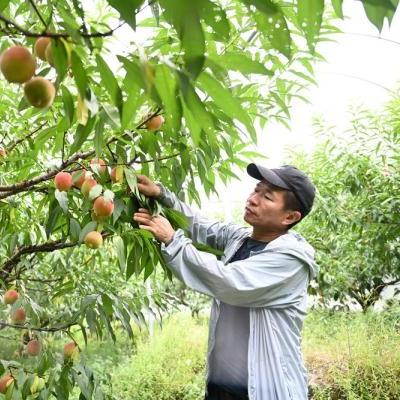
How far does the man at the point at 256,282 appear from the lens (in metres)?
1.33

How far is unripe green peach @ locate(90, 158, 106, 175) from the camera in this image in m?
1.09

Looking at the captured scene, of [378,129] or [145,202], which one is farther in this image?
[378,129]

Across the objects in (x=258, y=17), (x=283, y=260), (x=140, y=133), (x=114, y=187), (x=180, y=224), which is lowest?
(x=283, y=260)

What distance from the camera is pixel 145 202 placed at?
1.28 m

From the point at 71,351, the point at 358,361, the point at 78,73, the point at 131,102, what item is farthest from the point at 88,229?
the point at 358,361

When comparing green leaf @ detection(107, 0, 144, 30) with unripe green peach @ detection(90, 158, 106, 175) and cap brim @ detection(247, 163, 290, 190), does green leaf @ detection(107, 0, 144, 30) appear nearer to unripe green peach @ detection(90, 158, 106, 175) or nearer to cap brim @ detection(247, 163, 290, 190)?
unripe green peach @ detection(90, 158, 106, 175)

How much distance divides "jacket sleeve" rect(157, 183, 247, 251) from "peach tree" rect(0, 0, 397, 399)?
0.77 ft

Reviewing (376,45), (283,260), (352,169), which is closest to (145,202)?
(283,260)

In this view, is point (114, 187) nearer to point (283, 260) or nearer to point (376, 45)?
point (283, 260)

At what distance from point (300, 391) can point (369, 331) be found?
3.14 m

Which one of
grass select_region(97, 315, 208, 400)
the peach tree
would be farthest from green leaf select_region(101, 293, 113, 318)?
grass select_region(97, 315, 208, 400)

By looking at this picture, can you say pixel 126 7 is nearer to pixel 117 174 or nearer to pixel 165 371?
pixel 117 174

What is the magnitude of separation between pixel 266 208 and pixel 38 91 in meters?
1.09

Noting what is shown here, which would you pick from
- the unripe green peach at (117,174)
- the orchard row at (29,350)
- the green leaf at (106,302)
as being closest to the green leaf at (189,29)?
the unripe green peach at (117,174)
